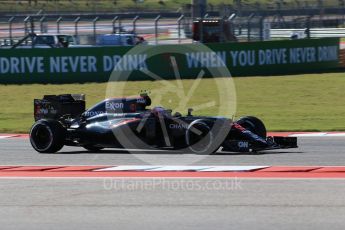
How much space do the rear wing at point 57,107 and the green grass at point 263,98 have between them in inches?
195

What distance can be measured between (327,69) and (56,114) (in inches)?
743

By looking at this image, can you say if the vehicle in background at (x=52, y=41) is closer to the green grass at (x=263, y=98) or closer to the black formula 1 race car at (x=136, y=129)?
the green grass at (x=263, y=98)

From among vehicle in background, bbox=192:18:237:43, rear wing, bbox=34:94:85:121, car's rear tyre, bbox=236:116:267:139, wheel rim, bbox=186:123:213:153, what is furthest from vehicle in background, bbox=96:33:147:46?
wheel rim, bbox=186:123:213:153

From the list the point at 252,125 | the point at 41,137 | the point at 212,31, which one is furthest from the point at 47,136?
the point at 212,31

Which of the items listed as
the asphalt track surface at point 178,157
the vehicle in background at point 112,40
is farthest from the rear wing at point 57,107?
the vehicle in background at point 112,40

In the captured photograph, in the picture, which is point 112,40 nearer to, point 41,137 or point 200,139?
point 41,137

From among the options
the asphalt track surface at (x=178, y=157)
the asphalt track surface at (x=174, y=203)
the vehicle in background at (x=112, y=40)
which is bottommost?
the asphalt track surface at (x=174, y=203)

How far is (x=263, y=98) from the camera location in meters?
26.3

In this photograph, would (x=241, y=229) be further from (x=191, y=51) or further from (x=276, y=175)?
(x=191, y=51)

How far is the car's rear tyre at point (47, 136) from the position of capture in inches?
596

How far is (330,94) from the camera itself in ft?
87.5

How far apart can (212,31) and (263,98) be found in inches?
298

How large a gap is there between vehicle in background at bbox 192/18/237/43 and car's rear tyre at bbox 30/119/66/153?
674 inches

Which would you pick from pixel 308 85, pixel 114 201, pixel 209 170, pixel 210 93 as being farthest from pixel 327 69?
pixel 114 201
